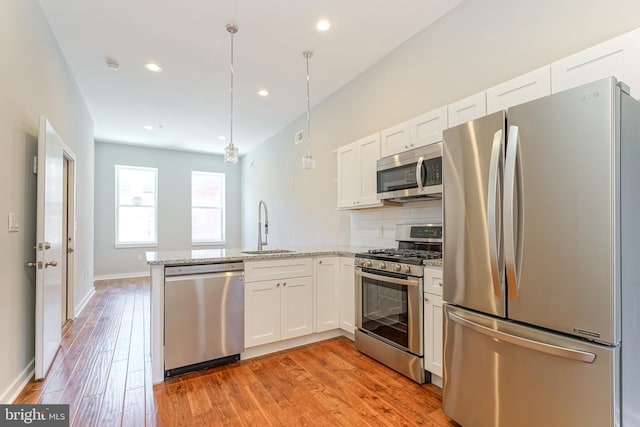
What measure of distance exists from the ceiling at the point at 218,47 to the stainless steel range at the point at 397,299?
195cm

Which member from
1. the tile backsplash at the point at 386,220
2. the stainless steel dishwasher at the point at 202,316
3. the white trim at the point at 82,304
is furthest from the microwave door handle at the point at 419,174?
the white trim at the point at 82,304

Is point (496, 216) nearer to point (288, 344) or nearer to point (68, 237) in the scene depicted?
point (288, 344)

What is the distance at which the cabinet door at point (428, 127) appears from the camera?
2.53 metres

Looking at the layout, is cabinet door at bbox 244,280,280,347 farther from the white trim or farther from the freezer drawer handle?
the white trim

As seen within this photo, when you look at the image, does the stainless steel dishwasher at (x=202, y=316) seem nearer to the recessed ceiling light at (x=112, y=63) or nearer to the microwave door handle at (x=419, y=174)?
the microwave door handle at (x=419, y=174)

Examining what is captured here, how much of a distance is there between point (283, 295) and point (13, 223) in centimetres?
206

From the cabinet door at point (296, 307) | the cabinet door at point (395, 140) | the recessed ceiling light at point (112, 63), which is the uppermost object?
the recessed ceiling light at point (112, 63)

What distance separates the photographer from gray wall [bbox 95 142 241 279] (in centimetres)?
696

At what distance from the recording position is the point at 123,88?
170 inches

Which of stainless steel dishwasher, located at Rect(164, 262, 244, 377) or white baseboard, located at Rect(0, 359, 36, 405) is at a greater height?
stainless steel dishwasher, located at Rect(164, 262, 244, 377)

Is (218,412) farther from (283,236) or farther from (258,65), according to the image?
(283,236)

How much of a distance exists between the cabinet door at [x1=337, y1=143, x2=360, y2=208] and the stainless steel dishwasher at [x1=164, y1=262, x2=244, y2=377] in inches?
57.1

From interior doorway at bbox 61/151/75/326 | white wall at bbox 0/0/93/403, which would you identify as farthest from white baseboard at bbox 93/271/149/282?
white wall at bbox 0/0/93/403

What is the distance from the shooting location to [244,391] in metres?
2.29
